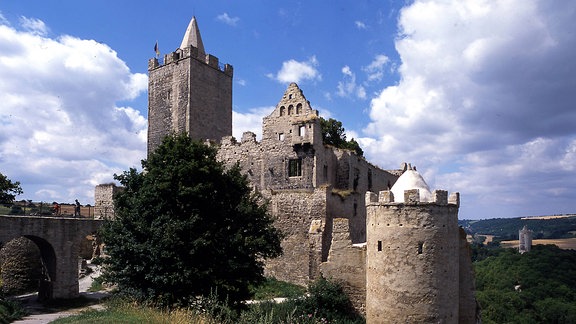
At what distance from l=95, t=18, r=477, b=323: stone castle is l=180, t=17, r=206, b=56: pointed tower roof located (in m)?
0.13

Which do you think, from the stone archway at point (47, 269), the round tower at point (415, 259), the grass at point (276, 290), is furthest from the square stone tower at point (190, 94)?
the round tower at point (415, 259)

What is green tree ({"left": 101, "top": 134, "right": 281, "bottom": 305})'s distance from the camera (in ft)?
55.1

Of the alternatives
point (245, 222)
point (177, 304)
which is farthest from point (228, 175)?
point (177, 304)

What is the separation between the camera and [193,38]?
133 ft

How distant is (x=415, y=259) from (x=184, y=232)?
8708 millimetres

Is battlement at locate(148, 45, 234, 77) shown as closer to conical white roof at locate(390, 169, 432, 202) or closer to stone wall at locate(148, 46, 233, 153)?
stone wall at locate(148, 46, 233, 153)

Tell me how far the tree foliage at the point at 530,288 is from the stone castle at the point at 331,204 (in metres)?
23.0

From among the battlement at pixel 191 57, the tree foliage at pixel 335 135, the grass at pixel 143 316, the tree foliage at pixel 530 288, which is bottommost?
the tree foliage at pixel 530 288

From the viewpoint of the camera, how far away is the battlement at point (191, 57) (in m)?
38.3

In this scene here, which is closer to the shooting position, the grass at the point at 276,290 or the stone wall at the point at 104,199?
the grass at the point at 276,290

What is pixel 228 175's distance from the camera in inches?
781

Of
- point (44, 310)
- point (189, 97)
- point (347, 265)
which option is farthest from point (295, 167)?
point (44, 310)

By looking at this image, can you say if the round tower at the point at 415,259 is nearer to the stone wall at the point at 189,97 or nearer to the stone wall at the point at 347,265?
the stone wall at the point at 347,265

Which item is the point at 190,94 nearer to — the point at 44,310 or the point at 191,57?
the point at 191,57
